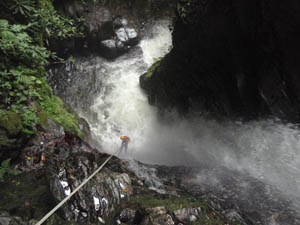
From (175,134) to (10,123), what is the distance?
6892mm

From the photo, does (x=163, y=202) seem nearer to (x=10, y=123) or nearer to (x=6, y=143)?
(x=6, y=143)

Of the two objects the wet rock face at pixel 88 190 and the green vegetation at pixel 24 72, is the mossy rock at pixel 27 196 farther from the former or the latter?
the green vegetation at pixel 24 72

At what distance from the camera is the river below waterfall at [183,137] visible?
15.3 ft

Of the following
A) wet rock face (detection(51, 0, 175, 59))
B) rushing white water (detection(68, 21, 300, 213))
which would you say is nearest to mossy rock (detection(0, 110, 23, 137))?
rushing white water (detection(68, 21, 300, 213))

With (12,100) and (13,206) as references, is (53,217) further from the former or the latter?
(12,100)

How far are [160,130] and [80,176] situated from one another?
22.7 feet

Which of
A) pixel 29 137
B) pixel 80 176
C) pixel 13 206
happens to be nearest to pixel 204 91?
pixel 80 176

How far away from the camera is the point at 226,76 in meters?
5.77

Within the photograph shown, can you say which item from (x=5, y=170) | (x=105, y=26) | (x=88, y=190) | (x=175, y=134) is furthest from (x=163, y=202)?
(x=105, y=26)

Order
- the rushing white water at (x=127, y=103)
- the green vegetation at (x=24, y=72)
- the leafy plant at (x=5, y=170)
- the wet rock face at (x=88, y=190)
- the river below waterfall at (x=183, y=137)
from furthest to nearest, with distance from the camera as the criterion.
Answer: the rushing white water at (x=127, y=103) < the river below waterfall at (x=183, y=137) < the green vegetation at (x=24, y=72) < the leafy plant at (x=5, y=170) < the wet rock face at (x=88, y=190)

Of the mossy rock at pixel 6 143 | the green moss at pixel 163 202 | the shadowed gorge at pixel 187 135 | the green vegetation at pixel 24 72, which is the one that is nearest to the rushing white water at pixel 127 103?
the shadowed gorge at pixel 187 135

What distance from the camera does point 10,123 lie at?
12.6 ft

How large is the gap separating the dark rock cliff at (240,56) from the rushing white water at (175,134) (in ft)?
2.36

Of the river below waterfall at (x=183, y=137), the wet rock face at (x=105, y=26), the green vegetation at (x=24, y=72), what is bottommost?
the river below waterfall at (x=183, y=137)
